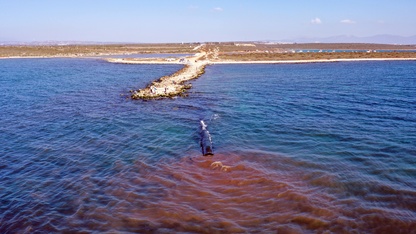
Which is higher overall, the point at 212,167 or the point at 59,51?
the point at 59,51

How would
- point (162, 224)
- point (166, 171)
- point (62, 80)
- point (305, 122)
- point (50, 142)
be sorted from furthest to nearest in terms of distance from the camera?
1. point (62, 80)
2. point (305, 122)
3. point (50, 142)
4. point (166, 171)
5. point (162, 224)

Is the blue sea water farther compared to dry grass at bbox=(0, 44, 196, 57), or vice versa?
dry grass at bbox=(0, 44, 196, 57)

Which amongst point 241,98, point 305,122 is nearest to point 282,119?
point 305,122

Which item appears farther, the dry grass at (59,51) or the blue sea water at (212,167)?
the dry grass at (59,51)

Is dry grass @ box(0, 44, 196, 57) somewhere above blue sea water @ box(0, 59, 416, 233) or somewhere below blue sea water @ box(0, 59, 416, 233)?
above

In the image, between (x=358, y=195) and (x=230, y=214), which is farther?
(x=358, y=195)

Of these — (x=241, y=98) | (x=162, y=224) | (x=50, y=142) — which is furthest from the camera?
(x=241, y=98)

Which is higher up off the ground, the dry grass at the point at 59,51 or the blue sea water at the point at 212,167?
the dry grass at the point at 59,51

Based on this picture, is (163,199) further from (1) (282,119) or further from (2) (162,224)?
(1) (282,119)
